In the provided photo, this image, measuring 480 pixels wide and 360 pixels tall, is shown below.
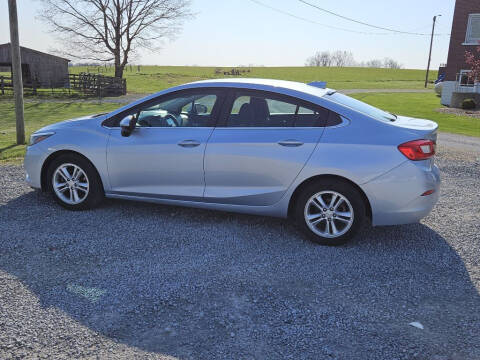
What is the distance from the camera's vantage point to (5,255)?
4.22 meters

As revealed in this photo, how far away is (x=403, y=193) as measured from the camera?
4324 mm

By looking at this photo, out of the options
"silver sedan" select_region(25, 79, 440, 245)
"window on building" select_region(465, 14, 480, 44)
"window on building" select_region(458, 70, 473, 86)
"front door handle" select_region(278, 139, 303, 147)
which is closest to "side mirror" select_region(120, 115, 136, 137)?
"silver sedan" select_region(25, 79, 440, 245)

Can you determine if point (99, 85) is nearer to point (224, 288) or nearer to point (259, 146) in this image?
point (259, 146)

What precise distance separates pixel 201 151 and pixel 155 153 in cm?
57

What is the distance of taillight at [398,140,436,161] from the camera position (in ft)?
14.1

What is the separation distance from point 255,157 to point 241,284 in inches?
57.4

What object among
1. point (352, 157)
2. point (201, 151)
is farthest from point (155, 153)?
point (352, 157)

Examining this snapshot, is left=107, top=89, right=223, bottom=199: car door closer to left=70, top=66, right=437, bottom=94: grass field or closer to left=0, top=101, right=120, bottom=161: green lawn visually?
left=0, top=101, right=120, bottom=161: green lawn

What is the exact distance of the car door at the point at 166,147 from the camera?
4910mm

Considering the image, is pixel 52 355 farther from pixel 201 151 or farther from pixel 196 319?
pixel 201 151

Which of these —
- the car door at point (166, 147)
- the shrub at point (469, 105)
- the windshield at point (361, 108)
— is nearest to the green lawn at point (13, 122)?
the car door at point (166, 147)

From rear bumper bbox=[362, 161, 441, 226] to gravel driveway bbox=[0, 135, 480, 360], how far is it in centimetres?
42

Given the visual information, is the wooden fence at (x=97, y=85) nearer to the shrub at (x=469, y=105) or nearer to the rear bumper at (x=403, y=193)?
the shrub at (x=469, y=105)

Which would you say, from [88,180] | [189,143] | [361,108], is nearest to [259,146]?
[189,143]
